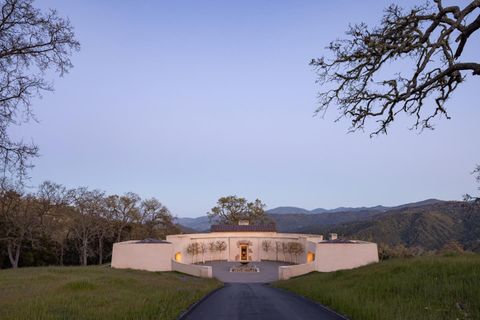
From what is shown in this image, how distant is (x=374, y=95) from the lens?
12328 millimetres

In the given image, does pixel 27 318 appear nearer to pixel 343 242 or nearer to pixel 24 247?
pixel 343 242

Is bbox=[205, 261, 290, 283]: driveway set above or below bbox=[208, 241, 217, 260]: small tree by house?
below

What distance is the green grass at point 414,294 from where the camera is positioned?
1202 cm

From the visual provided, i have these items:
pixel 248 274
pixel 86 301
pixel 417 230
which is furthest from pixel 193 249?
pixel 417 230

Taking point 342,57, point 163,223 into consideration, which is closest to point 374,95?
point 342,57

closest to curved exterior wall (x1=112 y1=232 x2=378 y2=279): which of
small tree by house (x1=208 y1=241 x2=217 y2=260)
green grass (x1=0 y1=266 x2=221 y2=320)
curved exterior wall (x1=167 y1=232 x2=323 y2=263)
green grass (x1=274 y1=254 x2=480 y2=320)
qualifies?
curved exterior wall (x1=167 y1=232 x2=323 y2=263)

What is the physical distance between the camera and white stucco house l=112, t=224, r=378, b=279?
135 ft

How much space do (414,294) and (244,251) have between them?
2078 inches

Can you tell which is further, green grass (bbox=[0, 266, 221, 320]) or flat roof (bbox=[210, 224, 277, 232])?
flat roof (bbox=[210, 224, 277, 232])

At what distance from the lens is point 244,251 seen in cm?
6662

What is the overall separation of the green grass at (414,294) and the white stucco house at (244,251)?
835 inches

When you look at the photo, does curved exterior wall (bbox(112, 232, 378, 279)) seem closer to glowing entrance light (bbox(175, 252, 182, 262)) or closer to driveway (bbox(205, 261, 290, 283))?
glowing entrance light (bbox(175, 252, 182, 262))

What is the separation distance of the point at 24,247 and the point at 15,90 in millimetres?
50387

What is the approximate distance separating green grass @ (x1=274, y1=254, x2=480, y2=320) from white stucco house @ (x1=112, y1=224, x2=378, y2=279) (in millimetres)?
21208
